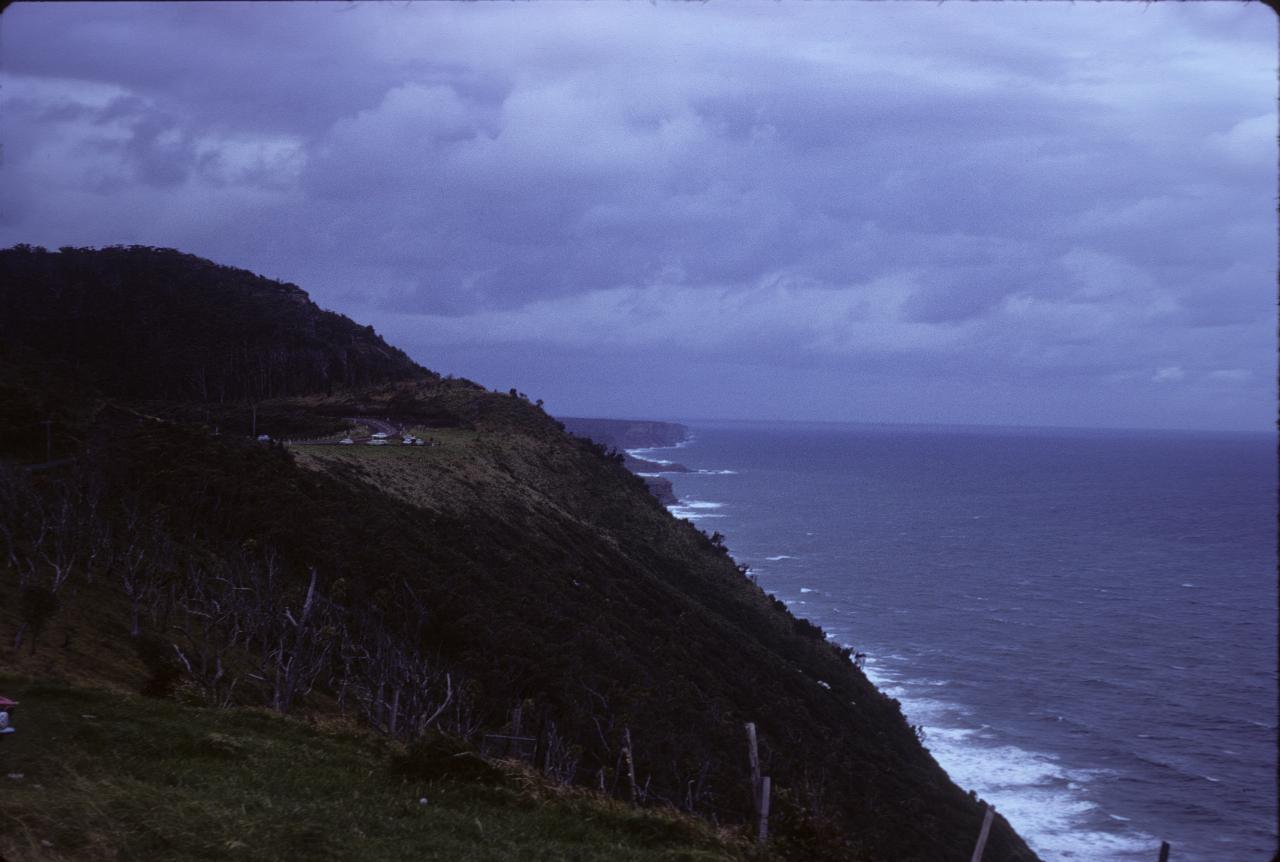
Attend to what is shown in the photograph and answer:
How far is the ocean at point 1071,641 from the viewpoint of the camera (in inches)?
1323

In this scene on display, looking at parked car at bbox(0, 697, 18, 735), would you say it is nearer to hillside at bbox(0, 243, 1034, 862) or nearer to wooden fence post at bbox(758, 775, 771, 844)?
hillside at bbox(0, 243, 1034, 862)

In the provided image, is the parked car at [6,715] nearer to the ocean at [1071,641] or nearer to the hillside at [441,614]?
the hillside at [441,614]

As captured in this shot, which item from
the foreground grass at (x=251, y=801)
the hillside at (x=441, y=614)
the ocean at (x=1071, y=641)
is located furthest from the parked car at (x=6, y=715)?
the ocean at (x=1071, y=641)

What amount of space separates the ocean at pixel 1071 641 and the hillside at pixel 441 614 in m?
5.80

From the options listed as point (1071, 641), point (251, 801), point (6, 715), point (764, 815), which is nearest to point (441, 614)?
point (6, 715)

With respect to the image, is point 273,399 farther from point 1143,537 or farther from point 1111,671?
point 1143,537

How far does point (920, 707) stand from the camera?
43438 mm

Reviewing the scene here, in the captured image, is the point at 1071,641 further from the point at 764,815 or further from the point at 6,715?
the point at 6,715

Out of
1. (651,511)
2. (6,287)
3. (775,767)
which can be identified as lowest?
(775,767)

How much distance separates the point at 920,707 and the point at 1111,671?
45.9ft

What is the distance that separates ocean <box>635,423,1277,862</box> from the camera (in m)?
33.6

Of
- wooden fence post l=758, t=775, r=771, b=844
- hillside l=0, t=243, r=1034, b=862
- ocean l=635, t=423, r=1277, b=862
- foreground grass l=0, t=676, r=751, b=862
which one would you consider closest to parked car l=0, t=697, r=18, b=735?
foreground grass l=0, t=676, r=751, b=862

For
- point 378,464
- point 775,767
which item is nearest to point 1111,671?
point 775,767

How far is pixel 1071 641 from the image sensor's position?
183ft
